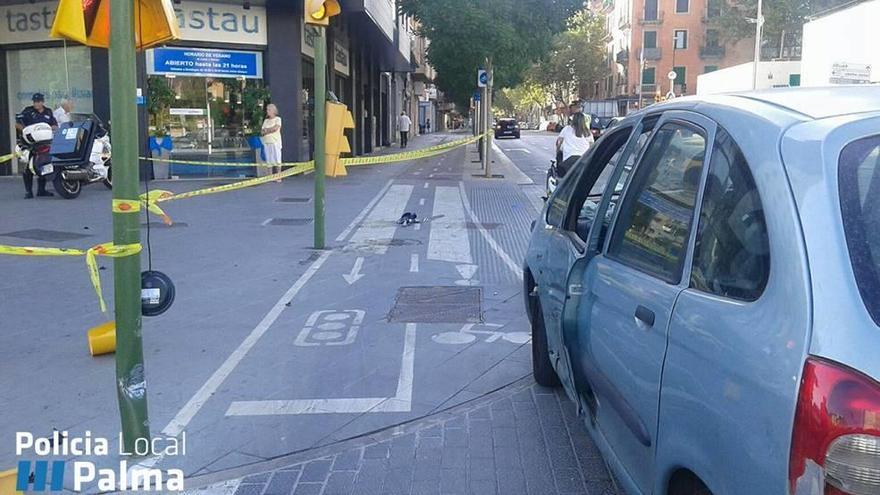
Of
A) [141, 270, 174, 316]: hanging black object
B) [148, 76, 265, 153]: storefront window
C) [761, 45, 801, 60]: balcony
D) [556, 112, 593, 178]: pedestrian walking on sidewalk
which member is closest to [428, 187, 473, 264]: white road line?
[556, 112, 593, 178]: pedestrian walking on sidewalk

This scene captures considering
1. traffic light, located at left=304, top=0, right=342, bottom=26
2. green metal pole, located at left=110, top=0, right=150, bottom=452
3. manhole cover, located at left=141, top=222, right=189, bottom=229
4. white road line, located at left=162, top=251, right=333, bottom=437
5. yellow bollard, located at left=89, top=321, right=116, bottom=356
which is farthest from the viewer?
manhole cover, located at left=141, top=222, right=189, bottom=229

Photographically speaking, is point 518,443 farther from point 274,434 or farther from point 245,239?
point 245,239

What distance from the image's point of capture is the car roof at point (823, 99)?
8.23 feet

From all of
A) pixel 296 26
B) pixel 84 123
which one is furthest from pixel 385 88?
pixel 84 123

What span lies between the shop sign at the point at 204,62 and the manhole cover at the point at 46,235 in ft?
29.3

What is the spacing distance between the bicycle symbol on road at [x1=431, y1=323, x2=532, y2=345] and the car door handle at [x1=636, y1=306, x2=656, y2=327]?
363cm

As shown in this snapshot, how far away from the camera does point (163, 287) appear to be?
15.6 ft

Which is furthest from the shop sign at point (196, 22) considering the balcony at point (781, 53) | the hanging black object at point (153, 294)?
the balcony at point (781, 53)

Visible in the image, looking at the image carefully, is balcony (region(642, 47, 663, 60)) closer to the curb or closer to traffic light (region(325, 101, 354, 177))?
traffic light (region(325, 101, 354, 177))

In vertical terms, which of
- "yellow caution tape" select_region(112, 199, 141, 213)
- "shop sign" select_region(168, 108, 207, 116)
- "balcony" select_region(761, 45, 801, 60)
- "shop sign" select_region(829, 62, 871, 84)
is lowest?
"yellow caution tape" select_region(112, 199, 141, 213)

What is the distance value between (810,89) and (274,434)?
10.8ft

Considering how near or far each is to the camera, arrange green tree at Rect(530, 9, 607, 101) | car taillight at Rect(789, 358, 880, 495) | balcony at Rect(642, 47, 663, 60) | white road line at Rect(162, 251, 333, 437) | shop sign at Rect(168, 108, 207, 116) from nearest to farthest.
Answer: car taillight at Rect(789, 358, 880, 495)
white road line at Rect(162, 251, 333, 437)
shop sign at Rect(168, 108, 207, 116)
balcony at Rect(642, 47, 663, 60)
green tree at Rect(530, 9, 607, 101)

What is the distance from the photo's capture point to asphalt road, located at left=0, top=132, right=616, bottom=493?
4.93m

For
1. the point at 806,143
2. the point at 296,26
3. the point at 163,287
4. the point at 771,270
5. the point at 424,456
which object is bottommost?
the point at 424,456
